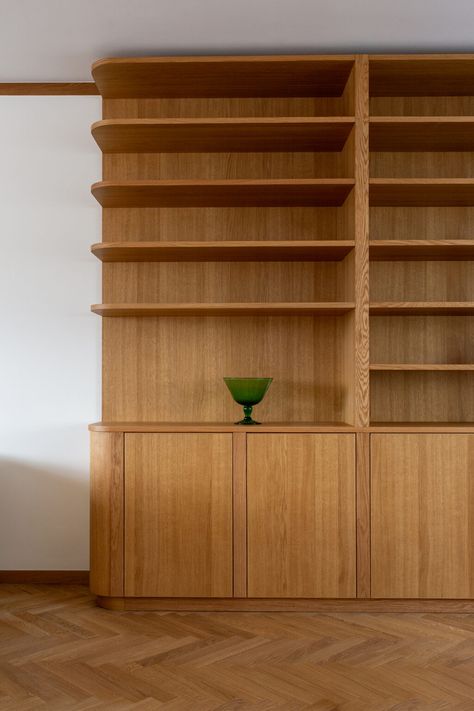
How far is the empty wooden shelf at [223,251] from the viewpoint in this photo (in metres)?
3.14

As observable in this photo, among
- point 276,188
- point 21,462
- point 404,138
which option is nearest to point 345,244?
point 276,188

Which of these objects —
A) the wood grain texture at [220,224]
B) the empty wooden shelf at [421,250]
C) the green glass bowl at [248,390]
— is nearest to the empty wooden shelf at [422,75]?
the wood grain texture at [220,224]

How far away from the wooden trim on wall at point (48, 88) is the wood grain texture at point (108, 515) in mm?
1756

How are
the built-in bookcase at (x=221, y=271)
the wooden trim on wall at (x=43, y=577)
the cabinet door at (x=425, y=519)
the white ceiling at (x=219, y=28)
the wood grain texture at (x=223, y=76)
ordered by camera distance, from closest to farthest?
the white ceiling at (x=219, y=28), the cabinet door at (x=425, y=519), the wood grain texture at (x=223, y=76), the built-in bookcase at (x=221, y=271), the wooden trim on wall at (x=43, y=577)

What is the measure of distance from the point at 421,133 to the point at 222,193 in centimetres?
95

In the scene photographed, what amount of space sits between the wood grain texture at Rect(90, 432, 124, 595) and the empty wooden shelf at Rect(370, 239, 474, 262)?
144 centimetres

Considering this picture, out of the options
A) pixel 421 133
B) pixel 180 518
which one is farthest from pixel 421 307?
pixel 180 518

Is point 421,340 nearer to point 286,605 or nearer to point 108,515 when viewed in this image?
point 286,605

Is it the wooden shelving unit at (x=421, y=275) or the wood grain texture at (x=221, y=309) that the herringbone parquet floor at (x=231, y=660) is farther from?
the wood grain texture at (x=221, y=309)

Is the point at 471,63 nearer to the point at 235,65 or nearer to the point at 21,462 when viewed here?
the point at 235,65

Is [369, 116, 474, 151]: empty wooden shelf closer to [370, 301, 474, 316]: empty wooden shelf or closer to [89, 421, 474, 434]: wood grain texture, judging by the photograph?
[370, 301, 474, 316]: empty wooden shelf

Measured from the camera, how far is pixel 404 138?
10.9ft

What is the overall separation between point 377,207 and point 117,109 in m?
1.38

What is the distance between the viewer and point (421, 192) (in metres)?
3.24
